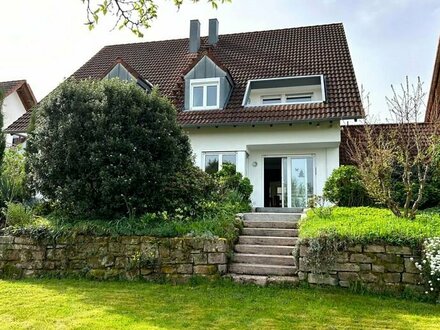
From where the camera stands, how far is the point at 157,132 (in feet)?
30.0

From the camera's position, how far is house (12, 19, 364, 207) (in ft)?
46.9

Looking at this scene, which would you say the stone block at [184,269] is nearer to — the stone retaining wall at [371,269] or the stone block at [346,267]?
the stone retaining wall at [371,269]

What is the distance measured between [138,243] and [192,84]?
979 cm

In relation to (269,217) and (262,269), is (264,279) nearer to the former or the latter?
(262,269)

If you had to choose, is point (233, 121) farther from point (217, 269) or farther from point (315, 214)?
point (217, 269)

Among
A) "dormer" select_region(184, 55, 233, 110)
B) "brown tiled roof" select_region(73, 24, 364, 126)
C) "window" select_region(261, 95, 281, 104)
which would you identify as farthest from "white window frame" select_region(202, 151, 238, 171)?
"window" select_region(261, 95, 281, 104)

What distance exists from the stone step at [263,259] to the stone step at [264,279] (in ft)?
1.93

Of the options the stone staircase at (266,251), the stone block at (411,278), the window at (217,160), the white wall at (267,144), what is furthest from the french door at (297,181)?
the stone block at (411,278)

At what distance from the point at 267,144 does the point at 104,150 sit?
289 inches

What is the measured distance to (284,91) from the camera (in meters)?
16.3

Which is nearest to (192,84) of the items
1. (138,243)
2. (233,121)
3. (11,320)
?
(233,121)

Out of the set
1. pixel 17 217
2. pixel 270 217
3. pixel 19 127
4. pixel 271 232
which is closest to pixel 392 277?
pixel 271 232

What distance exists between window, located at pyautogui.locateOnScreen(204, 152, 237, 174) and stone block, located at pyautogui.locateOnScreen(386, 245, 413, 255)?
8415 millimetres

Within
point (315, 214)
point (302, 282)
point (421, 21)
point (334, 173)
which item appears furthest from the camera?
point (334, 173)
